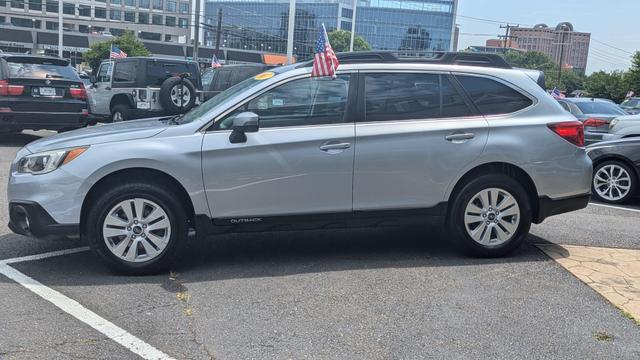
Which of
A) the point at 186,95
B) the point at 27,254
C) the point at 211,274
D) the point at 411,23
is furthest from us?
the point at 411,23

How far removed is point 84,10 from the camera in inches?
4117

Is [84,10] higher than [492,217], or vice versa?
[84,10]

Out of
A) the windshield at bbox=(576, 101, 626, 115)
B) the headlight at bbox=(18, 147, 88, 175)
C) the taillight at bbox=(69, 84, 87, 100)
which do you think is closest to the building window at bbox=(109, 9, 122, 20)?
the taillight at bbox=(69, 84, 87, 100)

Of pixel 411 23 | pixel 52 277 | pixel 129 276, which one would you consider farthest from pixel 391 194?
pixel 411 23

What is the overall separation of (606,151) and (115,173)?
704 cm

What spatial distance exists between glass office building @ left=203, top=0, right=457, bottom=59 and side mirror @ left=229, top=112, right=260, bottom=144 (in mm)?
90648

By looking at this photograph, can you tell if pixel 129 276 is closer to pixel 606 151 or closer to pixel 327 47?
pixel 327 47

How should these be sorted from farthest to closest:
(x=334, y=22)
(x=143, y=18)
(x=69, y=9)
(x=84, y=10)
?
(x=143, y=18)
(x=334, y=22)
(x=84, y=10)
(x=69, y=9)

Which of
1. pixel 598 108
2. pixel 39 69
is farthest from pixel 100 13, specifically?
pixel 598 108

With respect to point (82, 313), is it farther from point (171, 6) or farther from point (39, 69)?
point (171, 6)

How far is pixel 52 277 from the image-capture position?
4.97 metres

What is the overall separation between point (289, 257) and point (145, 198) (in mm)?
1452

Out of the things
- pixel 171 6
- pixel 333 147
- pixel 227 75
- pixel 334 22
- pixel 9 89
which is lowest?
pixel 333 147

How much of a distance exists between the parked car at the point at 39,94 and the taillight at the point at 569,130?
990 centimetres
